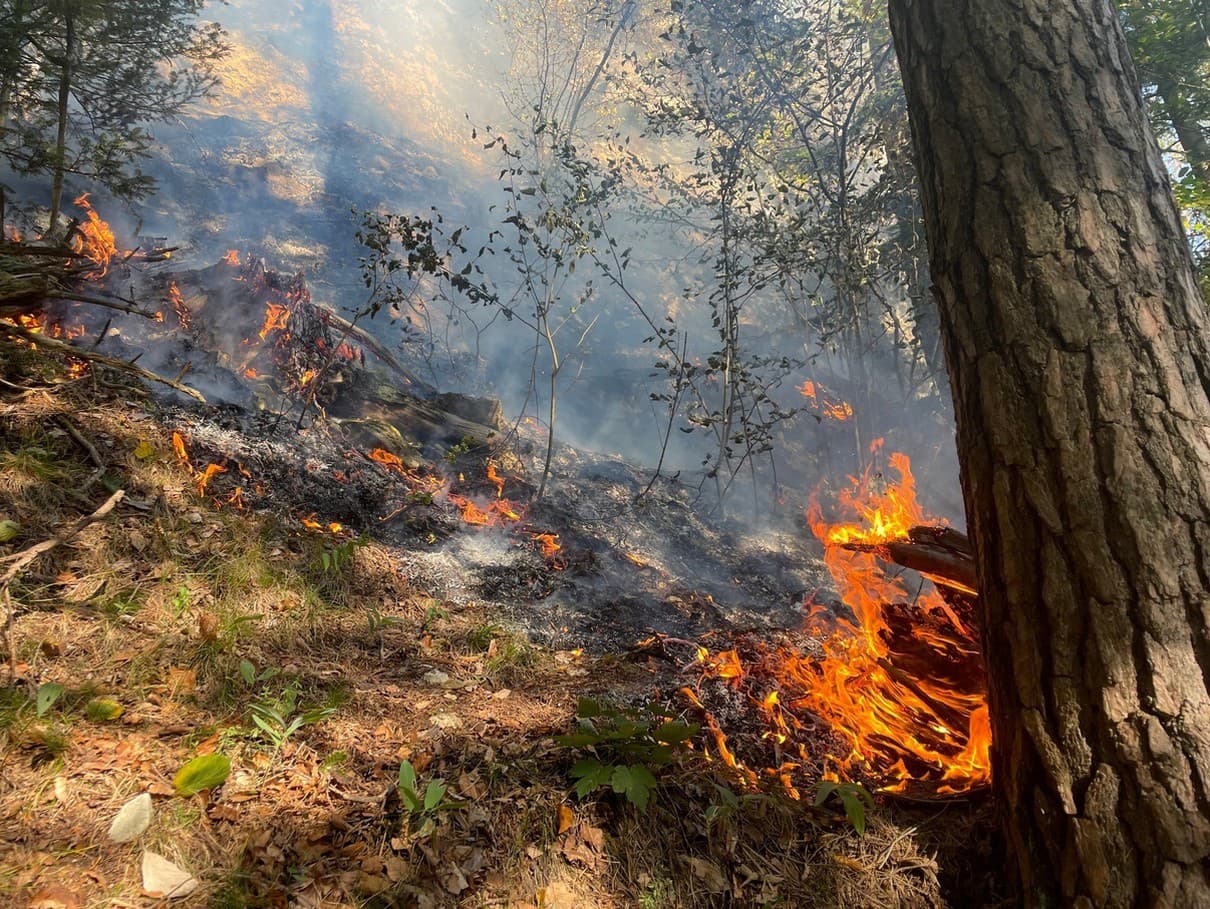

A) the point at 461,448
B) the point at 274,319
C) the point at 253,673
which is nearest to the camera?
the point at 253,673

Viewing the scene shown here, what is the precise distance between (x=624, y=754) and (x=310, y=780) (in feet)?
3.10

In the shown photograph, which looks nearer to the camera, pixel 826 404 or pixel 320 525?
pixel 320 525

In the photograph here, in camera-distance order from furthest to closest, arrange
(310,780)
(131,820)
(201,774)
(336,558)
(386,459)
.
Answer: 1. (386,459)
2. (336,558)
3. (310,780)
4. (201,774)
5. (131,820)

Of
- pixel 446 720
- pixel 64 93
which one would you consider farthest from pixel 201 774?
pixel 64 93

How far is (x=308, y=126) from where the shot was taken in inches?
712

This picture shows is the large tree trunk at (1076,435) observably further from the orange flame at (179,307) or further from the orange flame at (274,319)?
the orange flame at (179,307)

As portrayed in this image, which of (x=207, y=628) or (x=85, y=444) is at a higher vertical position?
(x=85, y=444)

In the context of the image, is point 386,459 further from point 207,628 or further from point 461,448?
point 207,628

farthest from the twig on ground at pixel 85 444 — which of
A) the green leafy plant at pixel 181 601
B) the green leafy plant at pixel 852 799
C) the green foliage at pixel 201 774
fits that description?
the green leafy plant at pixel 852 799

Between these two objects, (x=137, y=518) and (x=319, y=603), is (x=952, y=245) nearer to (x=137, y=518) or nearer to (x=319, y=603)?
(x=319, y=603)

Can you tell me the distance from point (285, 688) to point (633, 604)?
3.01 m

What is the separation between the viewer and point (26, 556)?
2.34 meters

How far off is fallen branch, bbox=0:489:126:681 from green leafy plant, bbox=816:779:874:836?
8.55ft

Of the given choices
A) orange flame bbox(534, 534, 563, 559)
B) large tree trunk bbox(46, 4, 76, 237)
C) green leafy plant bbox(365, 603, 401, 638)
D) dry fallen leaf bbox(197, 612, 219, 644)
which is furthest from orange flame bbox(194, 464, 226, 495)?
large tree trunk bbox(46, 4, 76, 237)
